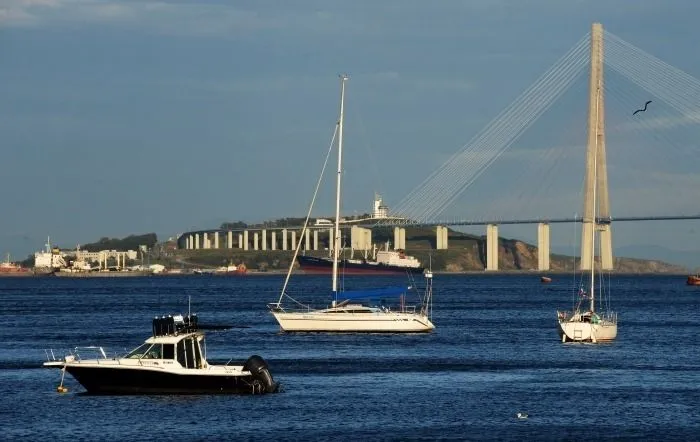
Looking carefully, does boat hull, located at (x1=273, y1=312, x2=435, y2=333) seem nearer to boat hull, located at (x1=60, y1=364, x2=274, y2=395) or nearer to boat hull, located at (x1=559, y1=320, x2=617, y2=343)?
boat hull, located at (x1=559, y1=320, x2=617, y2=343)

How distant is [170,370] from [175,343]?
73 cm

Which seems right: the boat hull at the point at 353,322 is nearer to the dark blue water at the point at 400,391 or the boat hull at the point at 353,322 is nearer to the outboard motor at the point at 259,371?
the dark blue water at the point at 400,391

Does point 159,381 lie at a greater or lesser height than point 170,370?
lesser

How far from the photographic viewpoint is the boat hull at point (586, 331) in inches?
2371

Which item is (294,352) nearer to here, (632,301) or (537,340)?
(537,340)

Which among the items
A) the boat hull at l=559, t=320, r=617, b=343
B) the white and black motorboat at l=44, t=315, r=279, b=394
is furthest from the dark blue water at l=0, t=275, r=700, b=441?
the boat hull at l=559, t=320, r=617, b=343

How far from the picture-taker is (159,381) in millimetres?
39219

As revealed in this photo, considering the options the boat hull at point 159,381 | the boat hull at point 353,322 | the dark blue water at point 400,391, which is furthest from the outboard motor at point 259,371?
the boat hull at point 353,322

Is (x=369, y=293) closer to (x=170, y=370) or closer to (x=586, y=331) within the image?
(x=586, y=331)

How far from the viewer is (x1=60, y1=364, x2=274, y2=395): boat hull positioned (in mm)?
39156

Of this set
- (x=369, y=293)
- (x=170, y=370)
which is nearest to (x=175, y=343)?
(x=170, y=370)

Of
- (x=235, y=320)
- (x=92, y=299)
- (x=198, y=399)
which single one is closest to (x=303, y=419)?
(x=198, y=399)

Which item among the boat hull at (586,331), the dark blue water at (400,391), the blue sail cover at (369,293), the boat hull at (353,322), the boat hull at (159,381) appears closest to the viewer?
the dark blue water at (400,391)

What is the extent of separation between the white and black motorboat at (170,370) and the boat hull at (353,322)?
85.5 feet
